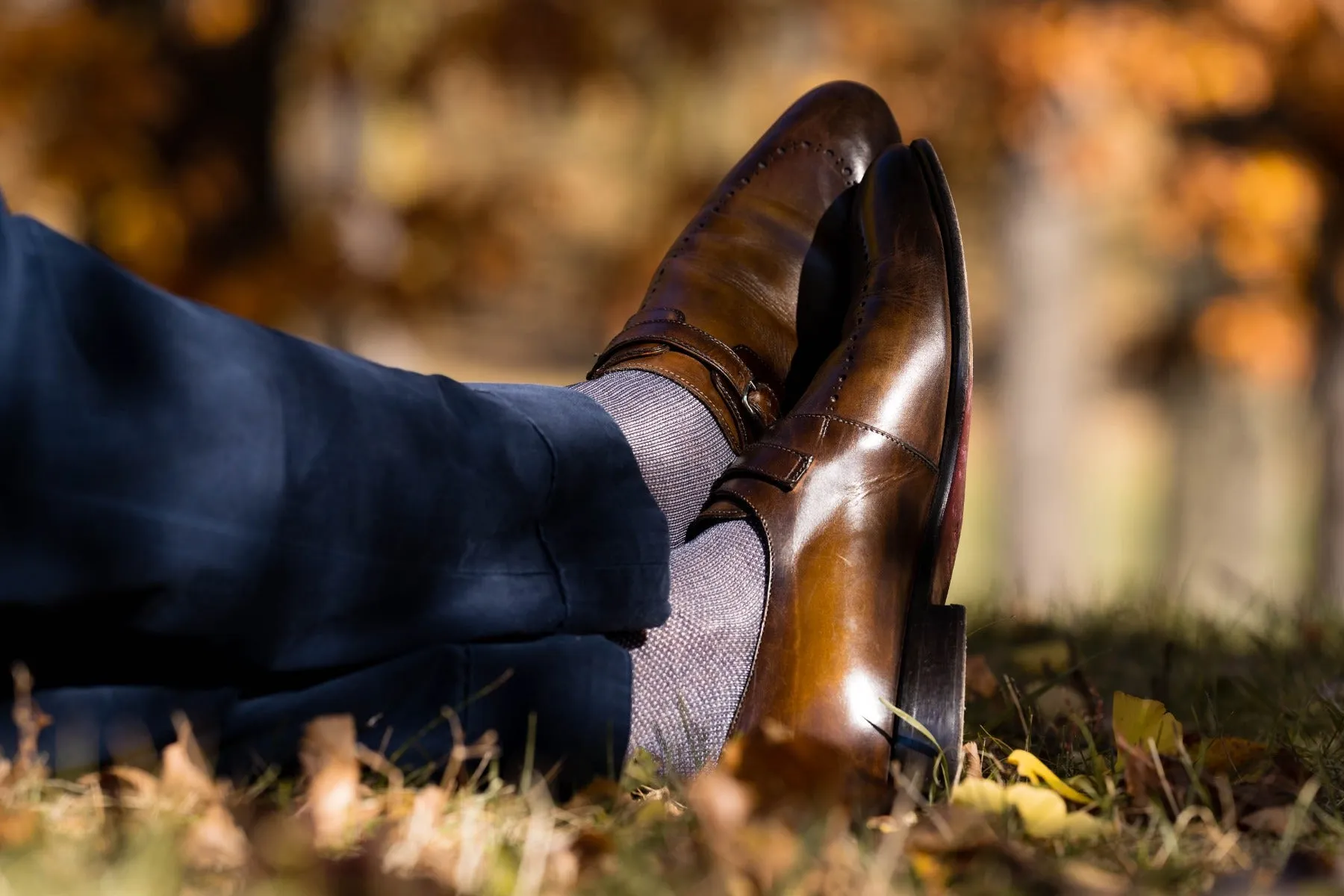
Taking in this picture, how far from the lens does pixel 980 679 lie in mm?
1627

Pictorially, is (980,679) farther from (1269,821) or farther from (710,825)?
(710,825)

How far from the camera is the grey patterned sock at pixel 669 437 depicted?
55.1 inches

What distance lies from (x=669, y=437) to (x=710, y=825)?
62cm

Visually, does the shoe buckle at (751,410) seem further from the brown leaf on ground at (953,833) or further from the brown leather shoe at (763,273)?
the brown leaf on ground at (953,833)

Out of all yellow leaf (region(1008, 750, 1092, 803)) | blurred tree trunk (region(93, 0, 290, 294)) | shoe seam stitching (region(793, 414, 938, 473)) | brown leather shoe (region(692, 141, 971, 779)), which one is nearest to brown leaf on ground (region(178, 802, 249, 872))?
brown leather shoe (region(692, 141, 971, 779))

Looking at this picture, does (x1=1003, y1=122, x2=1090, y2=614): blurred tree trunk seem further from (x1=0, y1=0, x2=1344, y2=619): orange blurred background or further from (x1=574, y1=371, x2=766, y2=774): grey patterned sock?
(x1=574, y1=371, x2=766, y2=774): grey patterned sock

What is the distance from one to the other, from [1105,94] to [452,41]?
7.91 ft

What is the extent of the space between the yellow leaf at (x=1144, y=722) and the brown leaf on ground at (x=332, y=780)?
67 cm

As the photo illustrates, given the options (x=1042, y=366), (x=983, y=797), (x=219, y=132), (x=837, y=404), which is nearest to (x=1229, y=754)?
(x=983, y=797)

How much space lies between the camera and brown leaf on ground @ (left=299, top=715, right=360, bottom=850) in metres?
0.95

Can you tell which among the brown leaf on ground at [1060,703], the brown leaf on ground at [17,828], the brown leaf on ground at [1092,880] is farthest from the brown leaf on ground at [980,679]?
the brown leaf on ground at [17,828]

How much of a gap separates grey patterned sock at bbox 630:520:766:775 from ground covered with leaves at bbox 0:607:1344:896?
5cm

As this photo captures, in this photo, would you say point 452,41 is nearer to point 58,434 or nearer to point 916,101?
point 916,101

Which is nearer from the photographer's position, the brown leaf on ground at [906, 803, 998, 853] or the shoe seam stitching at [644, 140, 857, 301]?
the brown leaf on ground at [906, 803, 998, 853]
